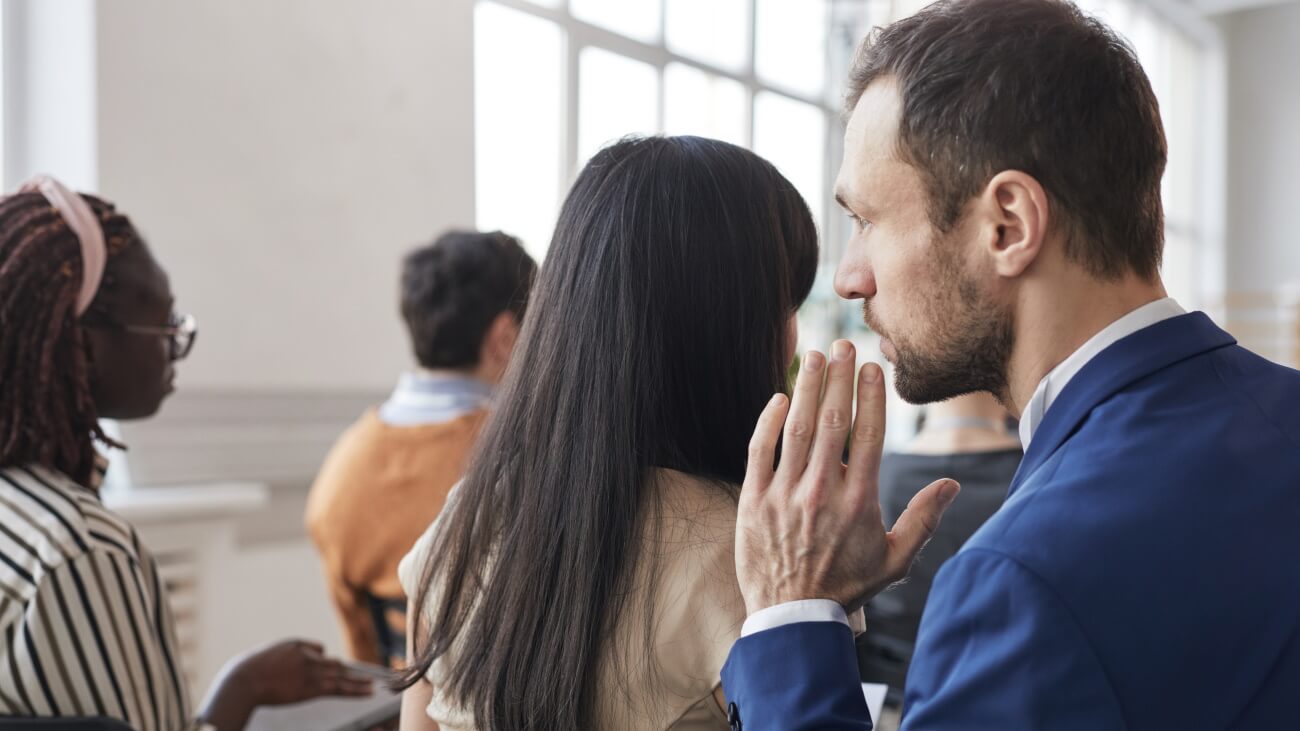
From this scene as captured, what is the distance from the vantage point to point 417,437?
2277 millimetres

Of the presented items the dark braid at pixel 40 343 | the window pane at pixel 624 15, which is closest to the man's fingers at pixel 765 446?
the dark braid at pixel 40 343

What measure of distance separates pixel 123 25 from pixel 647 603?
2.51 m

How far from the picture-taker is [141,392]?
172 centimetres

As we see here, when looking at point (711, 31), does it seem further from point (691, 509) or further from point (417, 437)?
point (691, 509)

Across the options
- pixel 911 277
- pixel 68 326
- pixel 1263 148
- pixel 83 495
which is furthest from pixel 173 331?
pixel 1263 148

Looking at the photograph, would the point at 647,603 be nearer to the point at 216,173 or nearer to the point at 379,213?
the point at 216,173

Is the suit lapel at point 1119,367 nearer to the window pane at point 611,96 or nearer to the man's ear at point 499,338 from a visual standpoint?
the man's ear at point 499,338

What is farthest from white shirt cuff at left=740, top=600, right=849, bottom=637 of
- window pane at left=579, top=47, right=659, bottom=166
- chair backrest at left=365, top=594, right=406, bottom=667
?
window pane at left=579, top=47, right=659, bottom=166

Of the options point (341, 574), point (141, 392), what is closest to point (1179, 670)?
point (141, 392)

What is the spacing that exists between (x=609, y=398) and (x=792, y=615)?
265 millimetres

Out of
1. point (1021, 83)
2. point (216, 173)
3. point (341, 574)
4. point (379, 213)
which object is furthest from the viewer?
point (379, 213)

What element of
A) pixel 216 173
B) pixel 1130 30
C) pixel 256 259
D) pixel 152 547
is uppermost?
pixel 1130 30

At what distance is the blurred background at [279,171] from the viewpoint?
2875 mm

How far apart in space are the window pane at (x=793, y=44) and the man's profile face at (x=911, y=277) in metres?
4.89
